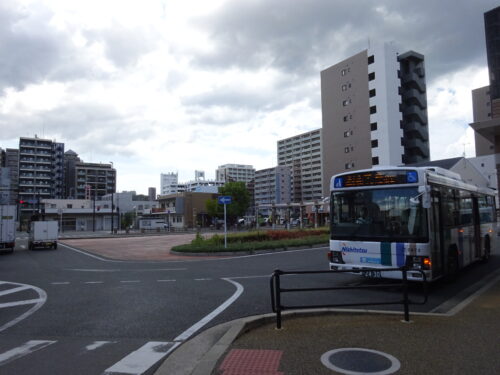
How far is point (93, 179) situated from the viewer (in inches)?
4838

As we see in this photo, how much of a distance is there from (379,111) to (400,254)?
55976 mm

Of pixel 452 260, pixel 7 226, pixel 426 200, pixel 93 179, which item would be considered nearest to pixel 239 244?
pixel 452 260

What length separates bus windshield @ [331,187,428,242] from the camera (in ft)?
27.9

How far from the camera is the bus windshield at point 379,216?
8.50 meters

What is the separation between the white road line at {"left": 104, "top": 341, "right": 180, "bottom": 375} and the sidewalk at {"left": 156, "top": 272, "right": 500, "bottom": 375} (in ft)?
0.93

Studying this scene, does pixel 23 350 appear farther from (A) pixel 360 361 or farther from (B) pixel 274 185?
(B) pixel 274 185

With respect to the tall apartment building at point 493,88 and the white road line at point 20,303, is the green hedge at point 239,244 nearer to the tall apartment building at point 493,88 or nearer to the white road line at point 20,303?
the tall apartment building at point 493,88

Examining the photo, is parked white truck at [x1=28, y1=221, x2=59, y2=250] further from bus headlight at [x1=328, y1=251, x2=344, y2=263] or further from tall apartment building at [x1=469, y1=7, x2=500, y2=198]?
tall apartment building at [x1=469, y1=7, x2=500, y2=198]

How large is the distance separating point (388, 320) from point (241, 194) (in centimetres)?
8787

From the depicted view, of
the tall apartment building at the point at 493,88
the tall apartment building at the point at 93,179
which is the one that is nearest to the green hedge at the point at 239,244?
the tall apartment building at the point at 493,88

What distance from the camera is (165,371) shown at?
4.28 meters

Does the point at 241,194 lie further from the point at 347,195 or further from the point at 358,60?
the point at 347,195

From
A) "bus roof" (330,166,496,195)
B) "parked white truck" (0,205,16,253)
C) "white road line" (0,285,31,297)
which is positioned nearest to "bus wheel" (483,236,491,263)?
"bus roof" (330,166,496,195)

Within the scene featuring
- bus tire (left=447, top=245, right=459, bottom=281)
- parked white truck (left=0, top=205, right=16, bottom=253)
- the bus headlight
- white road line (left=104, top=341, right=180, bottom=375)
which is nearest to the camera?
white road line (left=104, top=341, right=180, bottom=375)
